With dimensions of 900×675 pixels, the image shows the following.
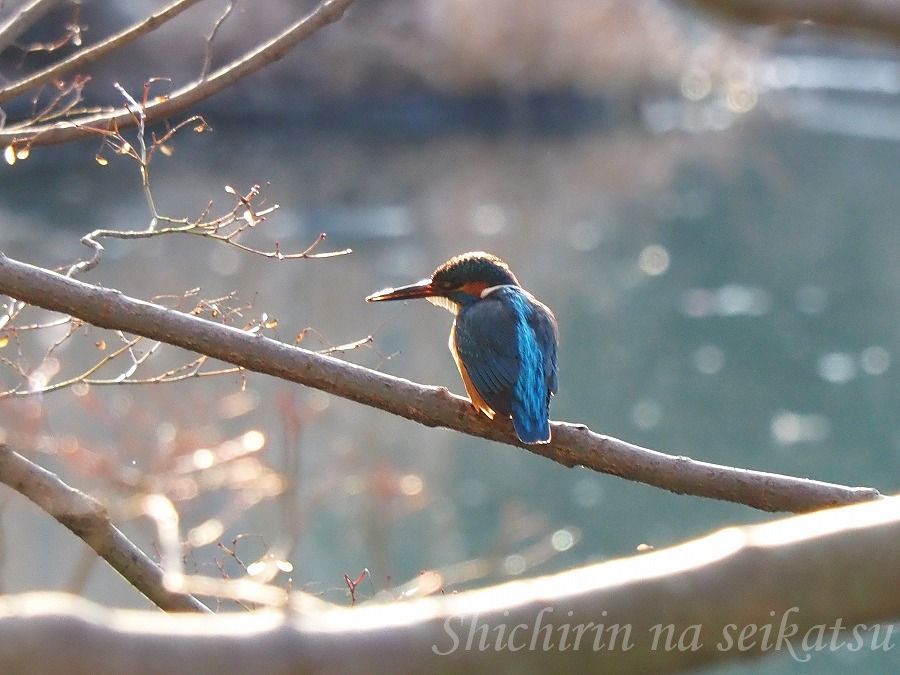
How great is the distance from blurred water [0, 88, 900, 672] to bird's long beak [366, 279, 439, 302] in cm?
99

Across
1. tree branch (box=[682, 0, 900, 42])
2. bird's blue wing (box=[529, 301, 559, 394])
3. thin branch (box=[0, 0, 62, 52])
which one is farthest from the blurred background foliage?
thin branch (box=[0, 0, 62, 52])

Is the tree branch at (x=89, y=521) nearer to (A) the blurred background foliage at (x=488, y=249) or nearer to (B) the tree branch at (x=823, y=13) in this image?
(A) the blurred background foliage at (x=488, y=249)

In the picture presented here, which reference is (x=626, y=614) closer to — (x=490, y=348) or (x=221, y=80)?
(x=221, y=80)

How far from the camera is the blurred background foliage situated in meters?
8.66

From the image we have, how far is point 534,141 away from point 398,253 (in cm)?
→ 747

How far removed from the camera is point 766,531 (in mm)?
949

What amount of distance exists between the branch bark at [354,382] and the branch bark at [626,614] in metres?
1.15

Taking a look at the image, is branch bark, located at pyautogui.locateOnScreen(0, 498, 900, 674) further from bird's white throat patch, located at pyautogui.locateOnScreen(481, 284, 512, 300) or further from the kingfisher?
bird's white throat patch, located at pyautogui.locateOnScreen(481, 284, 512, 300)

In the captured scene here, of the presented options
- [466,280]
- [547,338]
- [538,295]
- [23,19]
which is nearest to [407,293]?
[466,280]

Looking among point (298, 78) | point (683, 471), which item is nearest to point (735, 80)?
point (298, 78)

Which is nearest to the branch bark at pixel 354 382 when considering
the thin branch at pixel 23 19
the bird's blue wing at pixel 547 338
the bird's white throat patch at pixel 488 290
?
the thin branch at pixel 23 19

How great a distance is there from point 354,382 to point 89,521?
53 cm

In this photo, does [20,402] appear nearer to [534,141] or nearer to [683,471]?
[683,471]

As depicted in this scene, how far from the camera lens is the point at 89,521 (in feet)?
7.10
